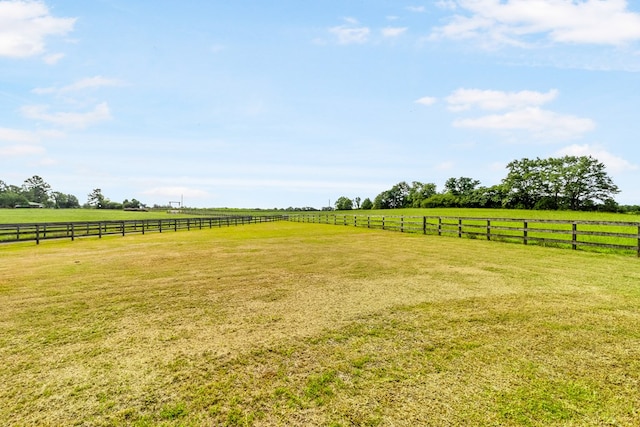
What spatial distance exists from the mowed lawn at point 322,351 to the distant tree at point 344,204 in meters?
119

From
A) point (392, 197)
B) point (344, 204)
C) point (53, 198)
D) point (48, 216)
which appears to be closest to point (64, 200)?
point (53, 198)

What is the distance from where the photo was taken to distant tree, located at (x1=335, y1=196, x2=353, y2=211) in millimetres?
126700

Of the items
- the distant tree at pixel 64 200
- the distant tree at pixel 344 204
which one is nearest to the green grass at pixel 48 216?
the distant tree at pixel 64 200

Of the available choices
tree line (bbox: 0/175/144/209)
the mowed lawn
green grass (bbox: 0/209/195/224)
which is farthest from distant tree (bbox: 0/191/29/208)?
the mowed lawn

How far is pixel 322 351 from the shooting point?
3.87 meters

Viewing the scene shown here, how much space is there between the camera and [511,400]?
2908 mm

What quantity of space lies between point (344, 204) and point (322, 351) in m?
124

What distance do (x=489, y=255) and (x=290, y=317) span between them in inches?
365

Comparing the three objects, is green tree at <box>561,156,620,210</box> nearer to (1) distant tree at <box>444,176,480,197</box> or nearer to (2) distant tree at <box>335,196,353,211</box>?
(1) distant tree at <box>444,176,480,197</box>

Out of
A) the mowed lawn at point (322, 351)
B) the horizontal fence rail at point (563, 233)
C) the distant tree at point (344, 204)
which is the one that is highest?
the distant tree at point (344, 204)

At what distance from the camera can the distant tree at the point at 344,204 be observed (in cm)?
12670

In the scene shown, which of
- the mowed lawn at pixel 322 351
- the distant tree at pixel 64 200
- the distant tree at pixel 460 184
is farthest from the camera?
the distant tree at pixel 64 200

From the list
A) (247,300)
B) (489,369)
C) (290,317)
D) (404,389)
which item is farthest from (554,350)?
(247,300)

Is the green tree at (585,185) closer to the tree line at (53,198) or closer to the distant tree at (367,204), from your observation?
the distant tree at (367,204)
